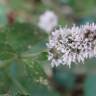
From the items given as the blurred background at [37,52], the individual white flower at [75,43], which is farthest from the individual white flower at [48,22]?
the individual white flower at [75,43]

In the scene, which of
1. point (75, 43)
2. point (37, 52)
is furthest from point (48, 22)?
point (75, 43)

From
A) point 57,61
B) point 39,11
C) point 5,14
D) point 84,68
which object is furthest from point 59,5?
point 57,61

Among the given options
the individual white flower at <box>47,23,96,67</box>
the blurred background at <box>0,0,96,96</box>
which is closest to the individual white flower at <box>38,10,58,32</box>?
the blurred background at <box>0,0,96,96</box>

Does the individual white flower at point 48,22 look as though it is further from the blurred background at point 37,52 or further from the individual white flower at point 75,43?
the individual white flower at point 75,43

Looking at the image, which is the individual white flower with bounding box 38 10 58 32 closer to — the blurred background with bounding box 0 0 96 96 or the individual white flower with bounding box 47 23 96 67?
the blurred background with bounding box 0 0 96 96

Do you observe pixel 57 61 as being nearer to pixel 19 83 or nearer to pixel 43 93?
pixel 19 83

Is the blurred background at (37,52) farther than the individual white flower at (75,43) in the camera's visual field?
Yes
